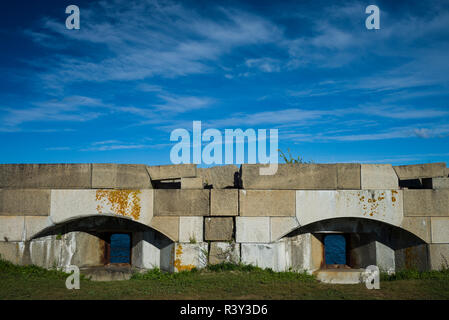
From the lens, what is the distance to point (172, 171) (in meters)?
7.31

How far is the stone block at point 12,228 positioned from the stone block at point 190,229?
9.95ft

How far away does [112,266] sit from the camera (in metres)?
7.77

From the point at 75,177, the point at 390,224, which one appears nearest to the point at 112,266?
the point at 75,177

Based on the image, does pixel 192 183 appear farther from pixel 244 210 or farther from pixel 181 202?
pixel 244 210

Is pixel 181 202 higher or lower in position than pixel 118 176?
lower

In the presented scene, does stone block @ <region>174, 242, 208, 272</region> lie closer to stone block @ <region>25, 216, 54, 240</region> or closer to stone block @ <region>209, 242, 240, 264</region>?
stone block @ <region>209, 242, 240, 264</region>

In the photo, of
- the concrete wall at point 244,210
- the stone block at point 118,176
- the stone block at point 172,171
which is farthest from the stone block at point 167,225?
the stone block at point 172,171

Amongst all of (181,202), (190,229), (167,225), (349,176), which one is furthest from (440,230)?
(167,225)

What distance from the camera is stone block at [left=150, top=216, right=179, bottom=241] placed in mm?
6950

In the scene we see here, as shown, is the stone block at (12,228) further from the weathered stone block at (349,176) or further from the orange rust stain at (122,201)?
the weathered stone block at (349,176)

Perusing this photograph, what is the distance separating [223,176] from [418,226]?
378cm

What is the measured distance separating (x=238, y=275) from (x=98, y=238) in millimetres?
3390

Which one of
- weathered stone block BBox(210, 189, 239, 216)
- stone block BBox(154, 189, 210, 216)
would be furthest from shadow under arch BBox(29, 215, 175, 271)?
weathered stone block BBox(210, 189, 239, 216)

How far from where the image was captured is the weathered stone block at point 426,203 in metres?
6.94
